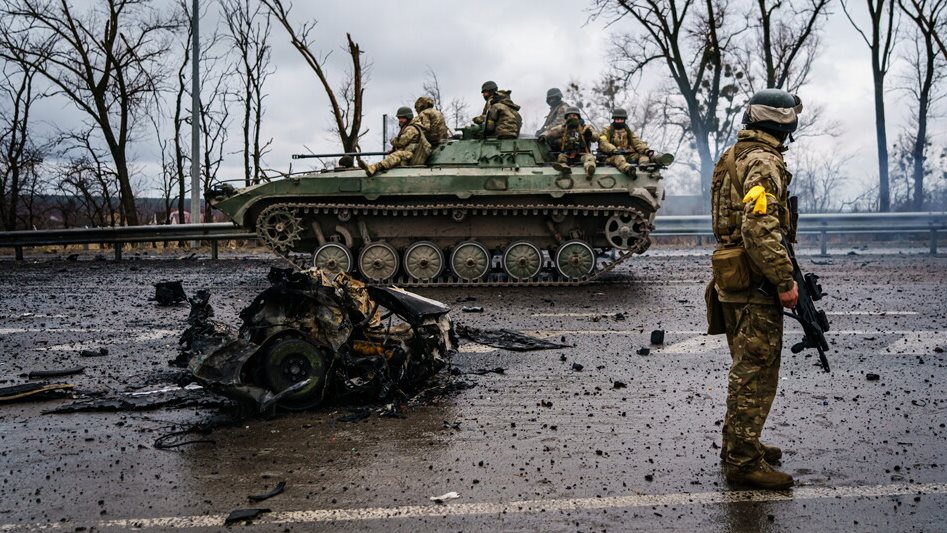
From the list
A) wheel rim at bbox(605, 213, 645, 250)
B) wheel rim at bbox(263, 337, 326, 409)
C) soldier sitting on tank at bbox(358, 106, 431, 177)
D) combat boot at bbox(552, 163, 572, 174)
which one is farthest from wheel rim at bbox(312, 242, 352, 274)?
wheel rim at bbox(263, 337, 326, 409)

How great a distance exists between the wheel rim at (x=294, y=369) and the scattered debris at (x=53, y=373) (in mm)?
2218

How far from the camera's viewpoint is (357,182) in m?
14.4

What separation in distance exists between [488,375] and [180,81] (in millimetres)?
24716

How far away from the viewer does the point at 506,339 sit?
337 inches

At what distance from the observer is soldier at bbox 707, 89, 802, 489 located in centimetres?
450

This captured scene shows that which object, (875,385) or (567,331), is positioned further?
(567,331)

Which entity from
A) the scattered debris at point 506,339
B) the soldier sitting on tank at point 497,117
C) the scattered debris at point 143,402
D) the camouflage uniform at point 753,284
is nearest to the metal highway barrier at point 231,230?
the soldier sitting on tank at point 497,117

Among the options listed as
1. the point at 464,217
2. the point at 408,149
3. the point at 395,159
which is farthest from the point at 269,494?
the point at 408,149

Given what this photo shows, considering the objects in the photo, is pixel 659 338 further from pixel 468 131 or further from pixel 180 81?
pixel 180 81

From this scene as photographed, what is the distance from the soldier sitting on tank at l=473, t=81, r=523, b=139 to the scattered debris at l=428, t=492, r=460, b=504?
37.5 feet

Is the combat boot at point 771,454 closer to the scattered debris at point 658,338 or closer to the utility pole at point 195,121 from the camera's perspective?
the scattered debris at point 658,338

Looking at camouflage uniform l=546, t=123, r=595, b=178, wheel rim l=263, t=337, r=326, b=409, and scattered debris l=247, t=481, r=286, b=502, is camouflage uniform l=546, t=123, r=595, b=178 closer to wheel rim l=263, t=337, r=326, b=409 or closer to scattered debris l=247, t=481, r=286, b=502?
wheel rim l=263, t=337, r=326, b=409

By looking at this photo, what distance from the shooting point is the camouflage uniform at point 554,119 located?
→ 1540 cm

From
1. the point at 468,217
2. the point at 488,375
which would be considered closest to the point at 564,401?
the point at 488,375
